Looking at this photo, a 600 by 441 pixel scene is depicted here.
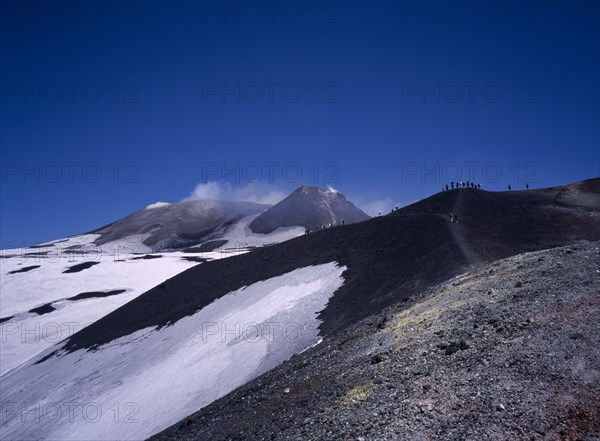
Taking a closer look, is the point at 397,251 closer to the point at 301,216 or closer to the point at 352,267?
the point at 352,267

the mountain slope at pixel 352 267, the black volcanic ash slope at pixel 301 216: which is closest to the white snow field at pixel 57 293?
the mountain slope at pixel 352 267

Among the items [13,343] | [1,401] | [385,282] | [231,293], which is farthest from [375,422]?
[13,343]

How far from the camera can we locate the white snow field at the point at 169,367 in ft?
96.6

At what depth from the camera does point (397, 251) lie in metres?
37.6

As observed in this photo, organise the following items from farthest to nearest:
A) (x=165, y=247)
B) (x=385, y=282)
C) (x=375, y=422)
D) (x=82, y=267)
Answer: (x=165, y=247)
(x=82, y=267)
(x=385, y=282)
(x=375, y=422)

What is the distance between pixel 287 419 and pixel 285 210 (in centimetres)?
17721

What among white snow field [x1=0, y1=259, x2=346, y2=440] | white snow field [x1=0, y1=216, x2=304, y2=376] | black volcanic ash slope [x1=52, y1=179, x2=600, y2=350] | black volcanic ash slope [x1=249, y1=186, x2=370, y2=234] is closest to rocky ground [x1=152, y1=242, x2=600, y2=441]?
white snow field [x1=0, y1=259, x2=346, y2=440]

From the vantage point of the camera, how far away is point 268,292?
141ft

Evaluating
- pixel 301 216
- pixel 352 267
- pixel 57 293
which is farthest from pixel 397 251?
pixel 301 216

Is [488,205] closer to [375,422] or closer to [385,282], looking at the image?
[385,282]

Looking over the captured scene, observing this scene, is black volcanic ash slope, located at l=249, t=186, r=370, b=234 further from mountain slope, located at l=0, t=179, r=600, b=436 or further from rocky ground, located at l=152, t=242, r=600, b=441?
rocky ground, located at l=152, t=242, r=600, b=441

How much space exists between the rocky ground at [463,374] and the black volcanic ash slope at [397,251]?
8028mm

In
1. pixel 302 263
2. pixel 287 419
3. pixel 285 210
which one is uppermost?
pixel 285 210

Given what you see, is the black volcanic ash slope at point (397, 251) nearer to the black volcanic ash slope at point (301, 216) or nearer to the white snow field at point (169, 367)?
the white snow field at point (169, 367)
